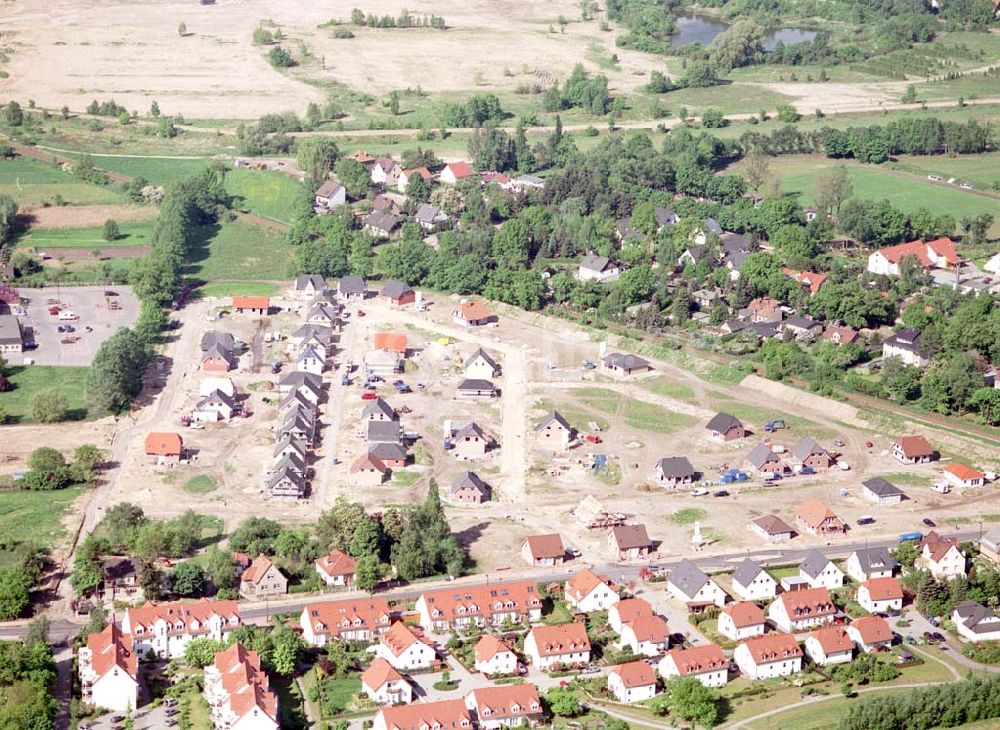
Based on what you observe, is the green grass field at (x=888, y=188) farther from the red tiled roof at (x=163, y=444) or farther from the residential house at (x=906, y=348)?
the red tiled roof at (x=163, y=444)

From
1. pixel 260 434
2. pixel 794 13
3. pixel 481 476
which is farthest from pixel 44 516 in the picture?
pixel 794 13

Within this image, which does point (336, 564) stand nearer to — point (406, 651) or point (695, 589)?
point (406, 651)

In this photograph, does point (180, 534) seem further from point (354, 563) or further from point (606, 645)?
point (606, 645)

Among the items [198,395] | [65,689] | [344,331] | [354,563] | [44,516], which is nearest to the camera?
[65,689]

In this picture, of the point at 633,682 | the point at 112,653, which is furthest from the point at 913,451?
the point at 112,653

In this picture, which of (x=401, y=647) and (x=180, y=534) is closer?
(x=401, y=647)

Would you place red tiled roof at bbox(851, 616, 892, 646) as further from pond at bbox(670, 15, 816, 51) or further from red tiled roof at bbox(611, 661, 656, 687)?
pond at bbox(670, 15, 816, 51)
